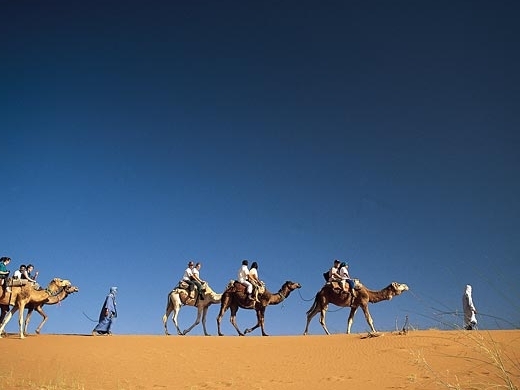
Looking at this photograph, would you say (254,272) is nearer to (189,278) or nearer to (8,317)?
(189,278)

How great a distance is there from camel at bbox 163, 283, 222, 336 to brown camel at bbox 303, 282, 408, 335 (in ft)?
14.4

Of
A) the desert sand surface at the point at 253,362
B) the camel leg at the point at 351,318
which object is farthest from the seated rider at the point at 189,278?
the camel leg at the point at 351,318

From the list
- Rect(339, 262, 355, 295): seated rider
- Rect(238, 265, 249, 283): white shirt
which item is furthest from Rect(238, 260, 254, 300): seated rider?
Rect(339, 262, 355, 295): seated rider

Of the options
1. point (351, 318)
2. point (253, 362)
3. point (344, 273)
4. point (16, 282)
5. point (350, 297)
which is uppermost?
point (16, 282)

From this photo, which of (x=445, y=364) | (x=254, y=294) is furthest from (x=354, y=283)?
(x=445, y=364)

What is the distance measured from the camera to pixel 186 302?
22266 millimetres

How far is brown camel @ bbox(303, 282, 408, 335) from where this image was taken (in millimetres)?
19891

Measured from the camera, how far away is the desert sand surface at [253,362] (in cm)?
1190

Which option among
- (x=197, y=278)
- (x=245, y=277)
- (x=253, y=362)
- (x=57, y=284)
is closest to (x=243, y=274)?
(x=245, y=277)

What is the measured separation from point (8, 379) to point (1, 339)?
23.8 feet

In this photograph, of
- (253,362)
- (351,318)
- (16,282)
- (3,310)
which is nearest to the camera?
(253,362)

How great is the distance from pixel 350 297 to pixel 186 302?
7.12 metres

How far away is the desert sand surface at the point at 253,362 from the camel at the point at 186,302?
2.88 meters

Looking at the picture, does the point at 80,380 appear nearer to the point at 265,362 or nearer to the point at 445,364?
the point at 265,362
